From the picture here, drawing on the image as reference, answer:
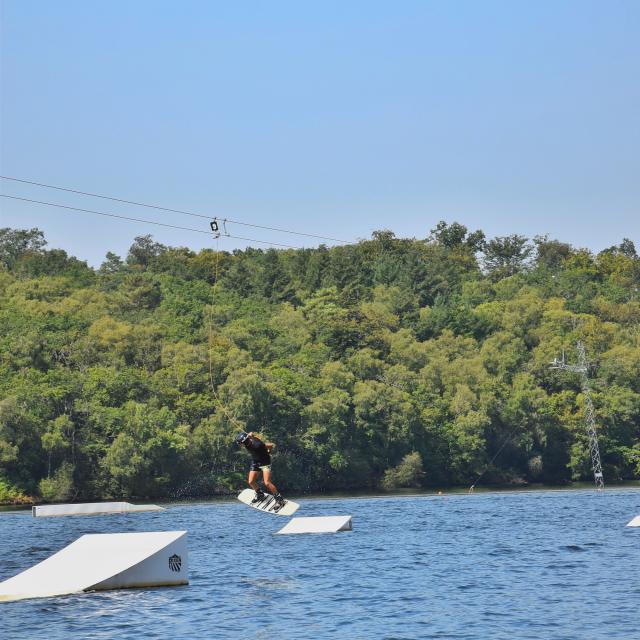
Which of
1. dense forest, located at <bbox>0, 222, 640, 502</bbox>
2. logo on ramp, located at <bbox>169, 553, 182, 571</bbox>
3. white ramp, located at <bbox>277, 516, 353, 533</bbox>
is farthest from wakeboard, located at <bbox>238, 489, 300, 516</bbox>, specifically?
dense forest, located at <bbox>0, 222, 640, 502</bbox>

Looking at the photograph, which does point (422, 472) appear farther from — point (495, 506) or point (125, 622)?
point (125, 622)

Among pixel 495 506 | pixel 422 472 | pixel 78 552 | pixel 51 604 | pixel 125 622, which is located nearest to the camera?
pixel 125 622

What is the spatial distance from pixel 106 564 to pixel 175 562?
2.34 m

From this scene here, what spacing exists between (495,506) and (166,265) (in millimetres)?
110782

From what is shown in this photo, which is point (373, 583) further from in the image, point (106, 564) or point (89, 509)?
point (89, 509)

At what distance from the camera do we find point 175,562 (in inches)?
1453

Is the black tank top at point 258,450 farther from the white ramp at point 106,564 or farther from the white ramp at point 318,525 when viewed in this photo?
the white ramp at point 318,525

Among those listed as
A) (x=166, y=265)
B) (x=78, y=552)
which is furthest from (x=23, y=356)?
(x=78, y=552)

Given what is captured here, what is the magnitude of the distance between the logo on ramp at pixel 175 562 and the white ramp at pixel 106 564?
11cm

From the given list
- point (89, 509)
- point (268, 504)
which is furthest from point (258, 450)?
point (89, 509)

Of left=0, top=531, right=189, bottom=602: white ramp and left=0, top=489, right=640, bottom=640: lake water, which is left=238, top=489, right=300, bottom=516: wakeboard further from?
left=0, top=531, right=189, bottom=602: white ramp

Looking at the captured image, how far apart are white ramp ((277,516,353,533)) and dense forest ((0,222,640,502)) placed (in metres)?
44.6

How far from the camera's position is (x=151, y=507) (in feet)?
281

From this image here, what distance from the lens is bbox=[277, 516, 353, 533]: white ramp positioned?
200 ft
